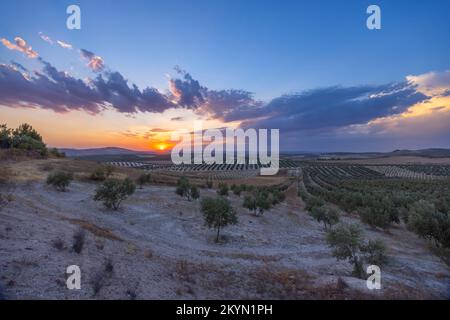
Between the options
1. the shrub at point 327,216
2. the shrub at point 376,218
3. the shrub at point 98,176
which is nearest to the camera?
the shrub at point 327,216

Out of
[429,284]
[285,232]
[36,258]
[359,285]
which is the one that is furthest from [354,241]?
[36,258]

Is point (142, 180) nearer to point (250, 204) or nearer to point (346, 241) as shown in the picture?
point (250, 204)

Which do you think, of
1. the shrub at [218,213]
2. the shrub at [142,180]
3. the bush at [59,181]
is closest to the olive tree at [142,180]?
the shrub at [142,180]

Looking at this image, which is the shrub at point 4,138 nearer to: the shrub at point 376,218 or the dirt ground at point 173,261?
the dirt ground at point 173,261

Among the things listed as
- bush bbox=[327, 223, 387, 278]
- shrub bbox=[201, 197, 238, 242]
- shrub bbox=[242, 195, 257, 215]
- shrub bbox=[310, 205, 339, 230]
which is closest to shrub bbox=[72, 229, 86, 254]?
shrub bbox=[201, 197, 238, 242]

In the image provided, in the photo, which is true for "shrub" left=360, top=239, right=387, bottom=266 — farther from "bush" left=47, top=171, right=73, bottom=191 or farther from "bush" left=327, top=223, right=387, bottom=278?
"bush" left=47, top=171, right=73, bottom=191

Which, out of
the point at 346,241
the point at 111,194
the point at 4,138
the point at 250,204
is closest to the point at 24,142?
the point at 4,138

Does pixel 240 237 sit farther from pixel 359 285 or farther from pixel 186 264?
pixel 359 285

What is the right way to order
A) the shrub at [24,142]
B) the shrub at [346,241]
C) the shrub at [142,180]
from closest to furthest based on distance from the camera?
1. the shrub at [346,241]
2. the shrub at [142,180]
3. the shrub at [24,142]

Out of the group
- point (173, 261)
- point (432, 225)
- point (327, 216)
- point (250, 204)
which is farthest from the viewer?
point (250, 204)
